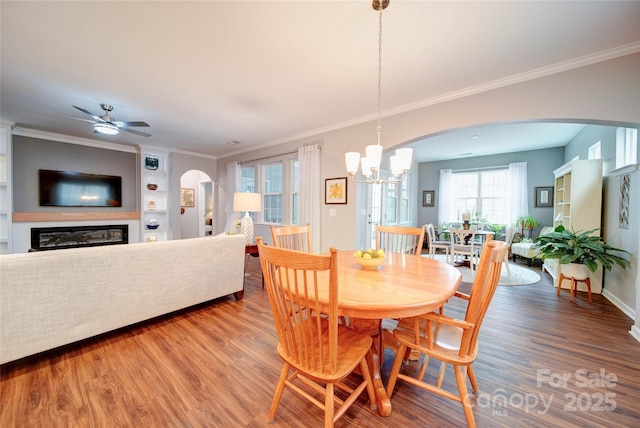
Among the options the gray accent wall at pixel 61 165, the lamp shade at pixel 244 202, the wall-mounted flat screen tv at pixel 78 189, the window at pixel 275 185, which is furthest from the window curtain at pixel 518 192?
the wall-mounted flat screen tv at pixel 78 189

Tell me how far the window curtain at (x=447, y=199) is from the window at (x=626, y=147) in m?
4.03

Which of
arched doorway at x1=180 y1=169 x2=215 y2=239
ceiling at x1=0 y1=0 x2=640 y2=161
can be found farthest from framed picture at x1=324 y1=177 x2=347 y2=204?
arched doorway at x1=180 y1=169 x2=215 y2=239

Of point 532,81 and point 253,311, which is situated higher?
point 532,81

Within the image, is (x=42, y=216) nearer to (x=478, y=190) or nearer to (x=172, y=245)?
(x=172, y=245)

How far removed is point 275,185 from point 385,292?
14.9ft

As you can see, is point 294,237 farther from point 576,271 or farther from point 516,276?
point 516,276

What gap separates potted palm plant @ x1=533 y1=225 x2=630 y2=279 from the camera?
9.20 feet

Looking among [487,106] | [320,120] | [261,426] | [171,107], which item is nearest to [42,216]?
[171,107]

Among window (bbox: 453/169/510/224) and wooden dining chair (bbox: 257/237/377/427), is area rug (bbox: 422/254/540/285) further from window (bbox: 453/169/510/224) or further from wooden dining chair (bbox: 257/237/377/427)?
wooden dining chair (bbox: 257/237/377/427)

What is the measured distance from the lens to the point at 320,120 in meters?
3.91

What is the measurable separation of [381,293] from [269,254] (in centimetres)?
63

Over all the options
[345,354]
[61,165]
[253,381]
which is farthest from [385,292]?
[61,165]

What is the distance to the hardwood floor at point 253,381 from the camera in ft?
4.52

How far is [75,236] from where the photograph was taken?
15.9ft
